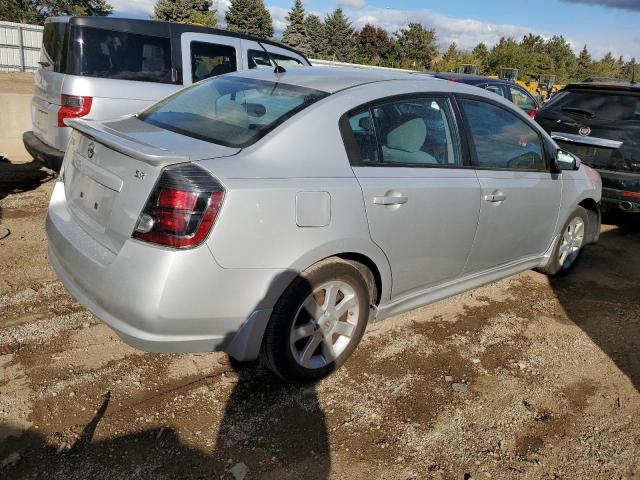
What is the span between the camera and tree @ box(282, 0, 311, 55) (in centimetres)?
6562

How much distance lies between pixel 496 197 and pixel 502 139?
→ 1.78ft

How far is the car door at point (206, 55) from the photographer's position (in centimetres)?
652

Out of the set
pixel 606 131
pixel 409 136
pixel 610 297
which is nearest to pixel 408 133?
pixel 409 136

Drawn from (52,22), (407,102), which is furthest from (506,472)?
(52,22)

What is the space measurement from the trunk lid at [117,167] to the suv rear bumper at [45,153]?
2.59 meters

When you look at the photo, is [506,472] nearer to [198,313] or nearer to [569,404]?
[569,404]

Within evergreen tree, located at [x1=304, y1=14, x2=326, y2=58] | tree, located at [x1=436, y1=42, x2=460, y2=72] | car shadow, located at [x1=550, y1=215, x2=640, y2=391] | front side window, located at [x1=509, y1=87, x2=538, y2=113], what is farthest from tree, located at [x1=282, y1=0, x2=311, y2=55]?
car shadow, located at [x1=550, y1=215, x2=640, y2=391]

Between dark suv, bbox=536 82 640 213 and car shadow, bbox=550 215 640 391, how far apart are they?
0.60 m

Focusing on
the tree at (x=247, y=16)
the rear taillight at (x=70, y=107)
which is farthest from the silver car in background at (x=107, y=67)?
the tree at (x=247, y=16)

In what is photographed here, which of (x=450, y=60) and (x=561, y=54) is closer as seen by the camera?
(x=450, y=60)

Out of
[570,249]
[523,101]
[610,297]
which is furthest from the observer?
[523,101]

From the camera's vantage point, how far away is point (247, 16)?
64.9 metres

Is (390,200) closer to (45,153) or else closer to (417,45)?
(45,153)

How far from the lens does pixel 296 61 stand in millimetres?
7906
